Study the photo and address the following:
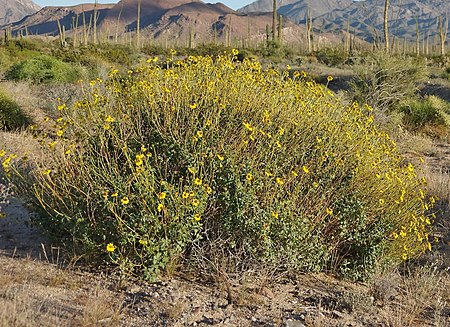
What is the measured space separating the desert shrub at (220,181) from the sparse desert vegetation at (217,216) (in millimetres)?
17

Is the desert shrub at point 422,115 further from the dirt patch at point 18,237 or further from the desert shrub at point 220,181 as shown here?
the dirt patch at point 18,237

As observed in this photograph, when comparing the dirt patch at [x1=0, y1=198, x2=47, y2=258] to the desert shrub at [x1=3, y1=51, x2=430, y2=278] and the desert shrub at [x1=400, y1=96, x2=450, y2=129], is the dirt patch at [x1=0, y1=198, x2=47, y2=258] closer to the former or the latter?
the desert shrub at [x1=3, y1=51, x2=430, y2=278]

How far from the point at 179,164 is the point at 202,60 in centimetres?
137

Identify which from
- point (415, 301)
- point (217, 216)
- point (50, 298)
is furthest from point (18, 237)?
point (415, 301)

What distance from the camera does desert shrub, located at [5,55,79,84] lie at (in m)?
14.6

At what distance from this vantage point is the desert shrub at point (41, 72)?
→ 48.0 ft

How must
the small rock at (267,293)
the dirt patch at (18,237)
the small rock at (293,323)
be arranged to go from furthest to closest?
the dirt patch at (18,237), the small rock at (267,293), the small rock at (293,323)

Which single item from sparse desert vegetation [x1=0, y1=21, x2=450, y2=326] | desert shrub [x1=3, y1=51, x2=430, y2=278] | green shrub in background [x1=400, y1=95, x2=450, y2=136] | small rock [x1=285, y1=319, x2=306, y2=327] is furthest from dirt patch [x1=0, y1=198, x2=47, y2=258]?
green shrub in background [x1=400, y1=95, x2=450, y2=136]

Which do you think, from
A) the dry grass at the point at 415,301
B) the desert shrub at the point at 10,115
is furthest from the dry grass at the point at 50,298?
the desert shrub at the point at 10,115

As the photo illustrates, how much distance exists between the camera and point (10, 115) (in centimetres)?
927

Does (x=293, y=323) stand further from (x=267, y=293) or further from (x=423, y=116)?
(x=423, y=116)

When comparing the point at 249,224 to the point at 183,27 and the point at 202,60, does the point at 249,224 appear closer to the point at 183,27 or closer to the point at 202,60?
the point at 202,60

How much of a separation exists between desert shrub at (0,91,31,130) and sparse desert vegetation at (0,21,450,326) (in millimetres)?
4819

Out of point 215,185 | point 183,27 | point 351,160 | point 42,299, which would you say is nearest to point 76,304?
point 42,299
